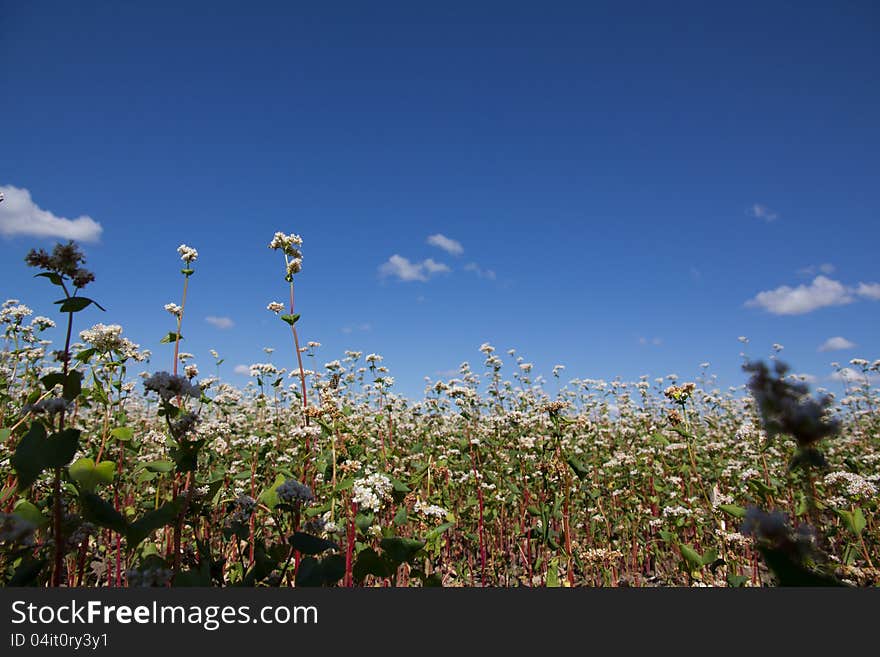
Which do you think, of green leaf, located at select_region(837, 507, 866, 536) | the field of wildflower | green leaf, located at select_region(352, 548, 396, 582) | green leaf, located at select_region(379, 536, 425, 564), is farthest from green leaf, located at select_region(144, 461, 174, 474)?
green leaf, located at select_region(837, 507, 866, 536)

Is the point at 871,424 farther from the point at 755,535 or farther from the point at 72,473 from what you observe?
the point at 72,473

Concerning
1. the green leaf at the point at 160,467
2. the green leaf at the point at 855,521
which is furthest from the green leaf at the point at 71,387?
the green leaf at the point at 855,521

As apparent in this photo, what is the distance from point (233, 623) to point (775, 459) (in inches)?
329

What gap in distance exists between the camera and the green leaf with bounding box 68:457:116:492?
212cm

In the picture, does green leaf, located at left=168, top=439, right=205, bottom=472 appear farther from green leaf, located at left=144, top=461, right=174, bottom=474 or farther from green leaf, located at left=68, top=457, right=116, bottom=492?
green leaf, located at left=144, top=461, right=174, bottom=474

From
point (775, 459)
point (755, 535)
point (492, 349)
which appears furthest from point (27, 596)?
point (775, 459)

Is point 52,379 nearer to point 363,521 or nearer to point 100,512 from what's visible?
point 100,512

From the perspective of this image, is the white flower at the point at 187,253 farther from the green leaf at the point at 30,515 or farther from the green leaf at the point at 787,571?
the green leaf at the point at 787,571

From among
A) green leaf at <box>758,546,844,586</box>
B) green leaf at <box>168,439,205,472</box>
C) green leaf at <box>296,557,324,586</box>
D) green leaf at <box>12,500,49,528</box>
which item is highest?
green leaf at <box>168,439,205,472</box>

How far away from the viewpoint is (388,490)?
293 cm

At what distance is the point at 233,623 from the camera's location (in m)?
1.69

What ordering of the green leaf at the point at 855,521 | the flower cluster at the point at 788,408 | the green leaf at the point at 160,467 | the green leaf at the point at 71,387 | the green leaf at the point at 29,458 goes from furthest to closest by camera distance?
the green leaf at the point at 855,521, the green leaf at the point at 160,467, the green leaf at the point at 71,387, the green leaf at the point at 29,458, the flower cluster at the point at 788,408

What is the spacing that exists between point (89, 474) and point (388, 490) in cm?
160

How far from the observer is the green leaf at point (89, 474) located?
83.3 inches
